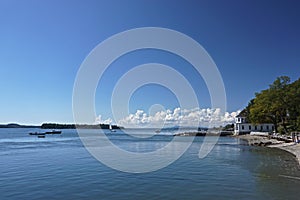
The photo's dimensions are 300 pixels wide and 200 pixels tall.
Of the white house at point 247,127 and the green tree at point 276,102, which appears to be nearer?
the green tree at point 276,102

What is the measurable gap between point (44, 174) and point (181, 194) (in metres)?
11.3

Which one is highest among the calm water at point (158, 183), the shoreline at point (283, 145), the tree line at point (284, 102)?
the tree line at point (284, 102)

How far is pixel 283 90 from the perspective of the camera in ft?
191

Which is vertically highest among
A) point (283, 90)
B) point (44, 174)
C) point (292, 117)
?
point (283, 90)

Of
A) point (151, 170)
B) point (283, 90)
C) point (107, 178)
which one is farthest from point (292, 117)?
point (107, 178)

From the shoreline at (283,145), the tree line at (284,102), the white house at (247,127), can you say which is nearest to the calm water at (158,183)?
the shoreline at (283,145)

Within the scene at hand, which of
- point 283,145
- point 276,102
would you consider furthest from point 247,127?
point 283,145

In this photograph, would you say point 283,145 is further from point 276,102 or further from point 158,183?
point 158,183

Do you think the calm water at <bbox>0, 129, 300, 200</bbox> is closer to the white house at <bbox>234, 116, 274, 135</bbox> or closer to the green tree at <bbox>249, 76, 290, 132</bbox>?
the green tree at <bbox>249, 76, 290, 132</bbox>

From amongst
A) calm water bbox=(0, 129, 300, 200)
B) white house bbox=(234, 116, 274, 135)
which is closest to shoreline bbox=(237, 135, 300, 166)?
calm water bbox=(0, 129, 300, 200)

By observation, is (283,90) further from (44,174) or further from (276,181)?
(44,174)

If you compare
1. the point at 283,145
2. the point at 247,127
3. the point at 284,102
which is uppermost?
the point at 284,102

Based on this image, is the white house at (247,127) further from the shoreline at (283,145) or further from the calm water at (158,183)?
the calm water at (158,183)

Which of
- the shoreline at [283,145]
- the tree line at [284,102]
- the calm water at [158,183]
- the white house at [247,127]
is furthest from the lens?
the white house at [247,127]
